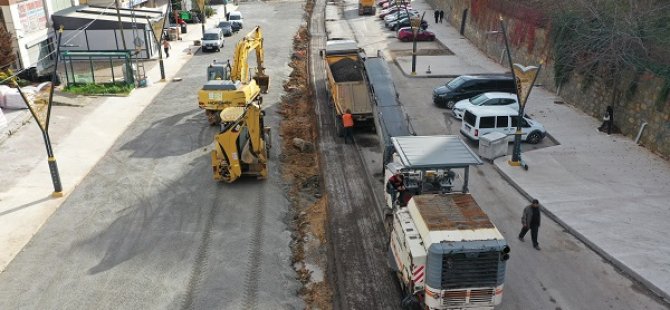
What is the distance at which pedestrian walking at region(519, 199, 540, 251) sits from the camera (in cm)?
1495

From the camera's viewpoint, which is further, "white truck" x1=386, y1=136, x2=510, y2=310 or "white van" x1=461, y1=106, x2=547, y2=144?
"white van" x1=461, y1=106, x2=547, y2=144

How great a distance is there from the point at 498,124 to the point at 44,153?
19096 mm

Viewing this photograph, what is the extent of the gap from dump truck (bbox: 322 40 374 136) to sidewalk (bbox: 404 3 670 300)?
6.12m

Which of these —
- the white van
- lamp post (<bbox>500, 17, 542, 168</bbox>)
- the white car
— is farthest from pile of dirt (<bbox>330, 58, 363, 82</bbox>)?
lamp post (<bbox>500, 17, 542, 168</bbox>)

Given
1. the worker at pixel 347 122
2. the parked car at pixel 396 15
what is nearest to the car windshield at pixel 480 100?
the worker at pixel 347 122

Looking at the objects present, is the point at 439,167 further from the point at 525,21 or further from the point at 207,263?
the point at 525,21

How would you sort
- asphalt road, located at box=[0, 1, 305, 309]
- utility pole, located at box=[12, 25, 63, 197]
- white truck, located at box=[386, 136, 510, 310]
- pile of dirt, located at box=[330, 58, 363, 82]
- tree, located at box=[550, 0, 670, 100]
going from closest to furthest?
white truck, located at box=[386, 136, 510, 310]
asphalt road, located at box=[0, 1, 305, 309]
utility pole, located at box=[12, 25, 63, 197]
tree, located at box=[550, 0, 670, 100]
pile of dirt, located at box=[330, 58, 363, 82]

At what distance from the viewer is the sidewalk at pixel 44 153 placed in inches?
669

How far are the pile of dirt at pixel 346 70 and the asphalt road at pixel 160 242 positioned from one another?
6.65m

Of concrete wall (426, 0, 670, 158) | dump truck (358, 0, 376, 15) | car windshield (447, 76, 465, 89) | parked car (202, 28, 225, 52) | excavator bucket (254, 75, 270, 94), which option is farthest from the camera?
dump truck (358, 0, 376, 15)

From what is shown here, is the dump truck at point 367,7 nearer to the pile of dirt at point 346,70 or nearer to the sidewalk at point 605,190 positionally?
the pile of dirt at point 346,70

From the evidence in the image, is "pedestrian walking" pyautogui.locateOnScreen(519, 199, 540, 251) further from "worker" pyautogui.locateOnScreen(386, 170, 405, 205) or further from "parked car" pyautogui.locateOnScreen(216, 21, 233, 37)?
"parked car" pyautogui.locateOnScreen(216, 21, 233, 37)

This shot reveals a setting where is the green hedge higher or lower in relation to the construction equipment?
lower

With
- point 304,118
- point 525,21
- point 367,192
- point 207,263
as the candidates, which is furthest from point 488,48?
point 207,263
